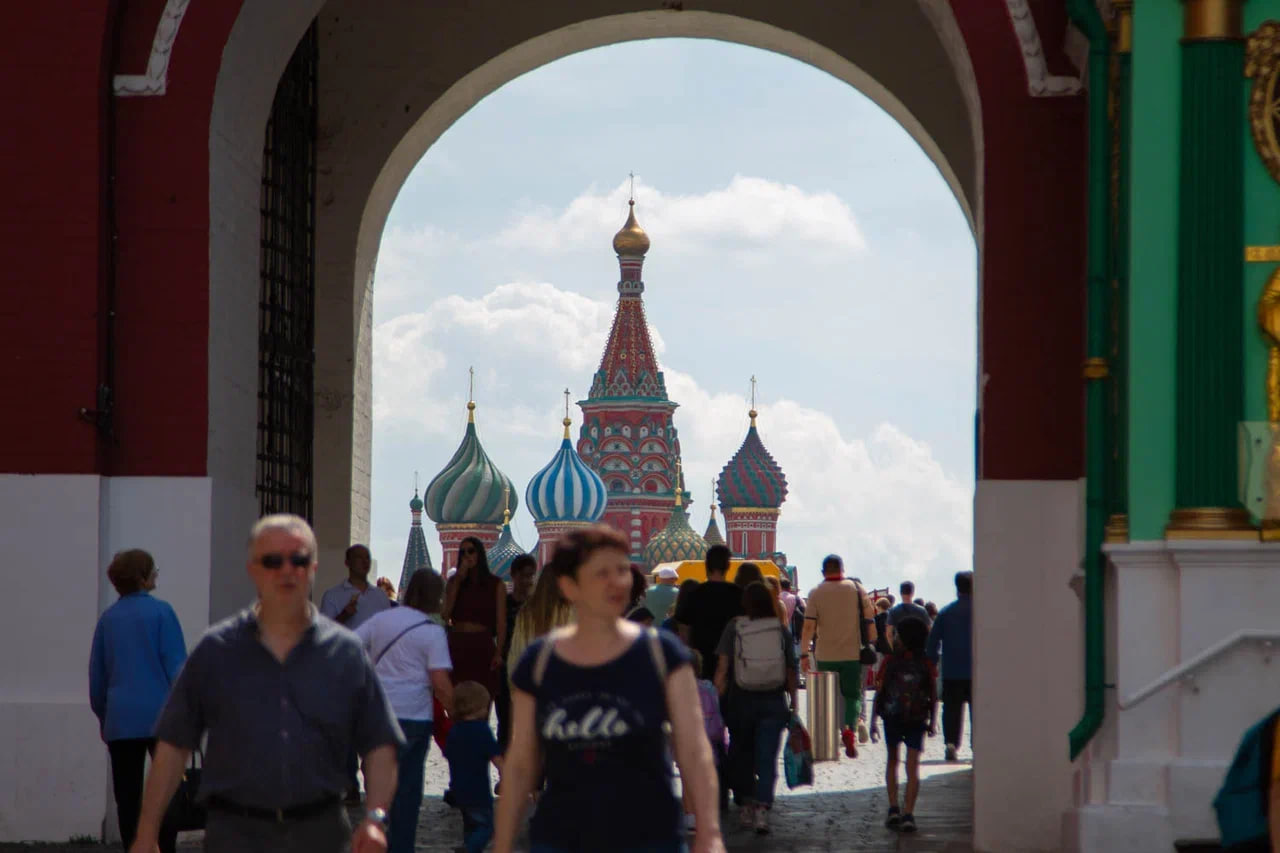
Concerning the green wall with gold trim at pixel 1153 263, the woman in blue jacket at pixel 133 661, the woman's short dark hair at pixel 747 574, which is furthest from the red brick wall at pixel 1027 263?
the woman in blue jacket at pixel 133 661

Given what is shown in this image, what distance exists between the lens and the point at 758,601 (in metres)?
12.7

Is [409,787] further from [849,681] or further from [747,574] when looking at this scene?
[849,681]

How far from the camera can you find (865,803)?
14.3 meters

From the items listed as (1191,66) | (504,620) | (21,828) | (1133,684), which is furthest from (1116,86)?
(21,828)

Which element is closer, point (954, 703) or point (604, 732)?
point (604, 732)

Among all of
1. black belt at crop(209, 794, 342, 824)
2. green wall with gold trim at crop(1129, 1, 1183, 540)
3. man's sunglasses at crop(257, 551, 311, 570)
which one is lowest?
Answer: black belt at crop(209, 794, 342, 824)

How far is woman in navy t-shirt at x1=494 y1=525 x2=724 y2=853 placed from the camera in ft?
18.4

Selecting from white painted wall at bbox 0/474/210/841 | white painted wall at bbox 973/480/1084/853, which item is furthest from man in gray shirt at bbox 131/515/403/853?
white painted wall at bbox 973/480/1084/853

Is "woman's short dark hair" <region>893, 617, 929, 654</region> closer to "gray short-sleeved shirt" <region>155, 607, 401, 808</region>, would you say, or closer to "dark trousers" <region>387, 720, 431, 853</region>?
"dark trousers" <region>387, 720, 431, 853</region>

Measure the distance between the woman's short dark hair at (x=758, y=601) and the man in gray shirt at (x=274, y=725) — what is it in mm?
6912

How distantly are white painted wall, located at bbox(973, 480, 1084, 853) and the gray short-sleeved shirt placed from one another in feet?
21.4

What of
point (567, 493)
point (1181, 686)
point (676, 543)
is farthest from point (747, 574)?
point (567, 493)

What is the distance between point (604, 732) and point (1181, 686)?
16.5 feet

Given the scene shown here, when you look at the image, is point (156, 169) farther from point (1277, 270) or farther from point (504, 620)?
point (1277, 270)
